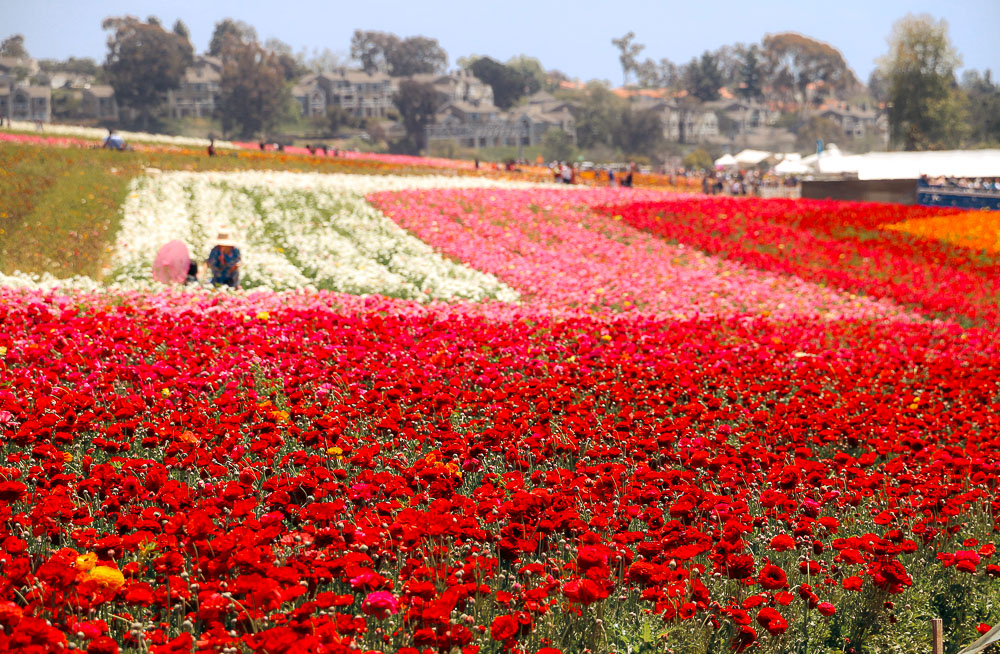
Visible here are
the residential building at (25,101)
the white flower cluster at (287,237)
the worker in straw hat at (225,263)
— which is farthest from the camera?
the residential building at (25,101)

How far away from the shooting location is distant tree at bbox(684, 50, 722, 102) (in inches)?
6088

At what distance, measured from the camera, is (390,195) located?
25.7 metres

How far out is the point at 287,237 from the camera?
62.3 ft

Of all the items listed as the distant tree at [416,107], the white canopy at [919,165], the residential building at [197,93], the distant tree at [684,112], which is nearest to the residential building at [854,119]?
the distant tree at [684,112]

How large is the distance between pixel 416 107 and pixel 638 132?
2557 centimetres

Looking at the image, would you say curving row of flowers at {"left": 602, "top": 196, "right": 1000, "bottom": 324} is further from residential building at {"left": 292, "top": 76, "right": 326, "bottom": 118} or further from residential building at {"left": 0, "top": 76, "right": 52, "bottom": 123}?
residential building at {"left": 292, "top": 76, "right": 326, "bottom": 118}

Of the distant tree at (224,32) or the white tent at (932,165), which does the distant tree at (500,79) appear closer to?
the distant tree at (224,32)

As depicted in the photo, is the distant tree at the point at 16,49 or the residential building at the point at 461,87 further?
the residential building at the point at 461,87

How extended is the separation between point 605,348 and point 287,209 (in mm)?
15877

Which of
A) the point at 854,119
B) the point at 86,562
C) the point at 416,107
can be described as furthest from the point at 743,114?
the point at 86,562

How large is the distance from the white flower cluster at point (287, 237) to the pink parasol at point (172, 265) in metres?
0.39

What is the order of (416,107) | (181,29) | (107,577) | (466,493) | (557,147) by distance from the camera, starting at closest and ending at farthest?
1. (107,577)
2. (466,493)
3. (416,107)
4. (557,147)
5. (181,29)

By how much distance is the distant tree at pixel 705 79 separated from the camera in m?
155

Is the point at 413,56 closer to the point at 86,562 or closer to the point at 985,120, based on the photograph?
the point at 985,120
